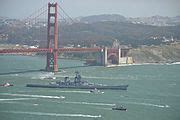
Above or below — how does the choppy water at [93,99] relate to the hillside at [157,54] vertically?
below

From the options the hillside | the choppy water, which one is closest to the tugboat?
the choppy water

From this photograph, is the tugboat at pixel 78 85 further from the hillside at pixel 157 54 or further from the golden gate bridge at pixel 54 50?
the hillside at pixel 157 54

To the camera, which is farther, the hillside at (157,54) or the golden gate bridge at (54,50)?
the hillside at (157,54)

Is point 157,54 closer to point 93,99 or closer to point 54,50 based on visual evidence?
point 54,50

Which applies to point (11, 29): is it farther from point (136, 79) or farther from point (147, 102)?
point (147, 102)

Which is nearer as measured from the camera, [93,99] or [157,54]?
[93,99]

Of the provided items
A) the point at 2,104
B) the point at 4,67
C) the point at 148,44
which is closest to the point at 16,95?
the point at 2,104

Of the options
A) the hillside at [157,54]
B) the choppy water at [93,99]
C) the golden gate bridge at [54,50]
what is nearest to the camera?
the choppy water at [93,99]

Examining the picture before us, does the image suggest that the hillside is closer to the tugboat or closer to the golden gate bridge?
the golden gate bridge

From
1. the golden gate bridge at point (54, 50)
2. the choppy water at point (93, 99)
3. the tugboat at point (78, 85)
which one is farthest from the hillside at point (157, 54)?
the tugboat at point (78, 85)

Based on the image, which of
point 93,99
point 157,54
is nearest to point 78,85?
point 93,99
